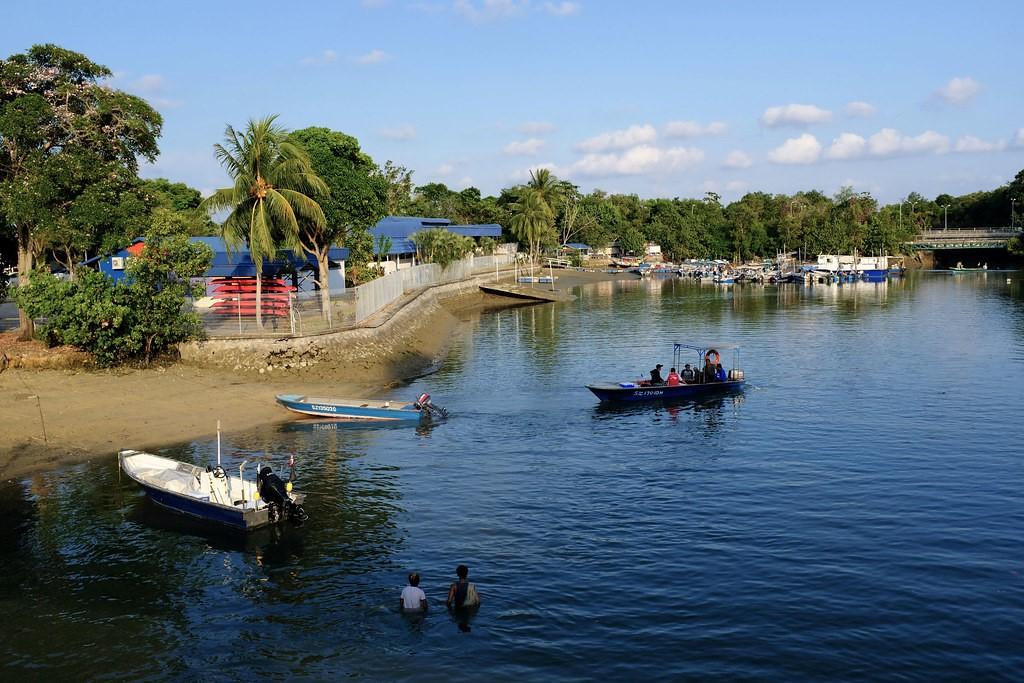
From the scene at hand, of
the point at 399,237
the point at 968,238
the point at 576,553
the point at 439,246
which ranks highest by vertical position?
the point at 968,238

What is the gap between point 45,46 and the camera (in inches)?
1954

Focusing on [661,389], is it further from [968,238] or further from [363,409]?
[968,238]

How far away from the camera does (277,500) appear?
89.9 ft

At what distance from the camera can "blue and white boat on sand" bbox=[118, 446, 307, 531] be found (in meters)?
27.2

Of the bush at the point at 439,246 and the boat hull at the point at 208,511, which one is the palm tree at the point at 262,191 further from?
the bush at the point at 439,246

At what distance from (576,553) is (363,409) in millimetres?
18701

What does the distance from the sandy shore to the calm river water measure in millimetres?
2330

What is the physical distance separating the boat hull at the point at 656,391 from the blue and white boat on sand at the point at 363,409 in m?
9.01

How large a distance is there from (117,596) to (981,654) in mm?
21501

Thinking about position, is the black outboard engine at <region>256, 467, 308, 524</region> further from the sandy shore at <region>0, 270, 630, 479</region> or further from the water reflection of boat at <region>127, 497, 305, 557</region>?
the sandy shore at <region>0, 270, 630, 479</region>

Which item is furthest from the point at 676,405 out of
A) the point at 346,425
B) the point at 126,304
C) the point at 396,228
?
the point at 396,228

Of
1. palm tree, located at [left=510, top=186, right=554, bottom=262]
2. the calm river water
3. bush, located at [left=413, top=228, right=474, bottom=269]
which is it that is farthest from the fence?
palm tree, located at [left=510, top=186, right=554, bottom=262]

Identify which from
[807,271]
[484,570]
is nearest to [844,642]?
[484,570]

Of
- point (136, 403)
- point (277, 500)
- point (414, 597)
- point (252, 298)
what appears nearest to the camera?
point (414, 597)
